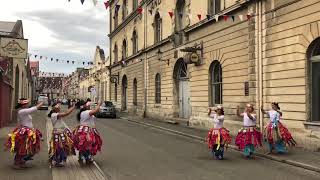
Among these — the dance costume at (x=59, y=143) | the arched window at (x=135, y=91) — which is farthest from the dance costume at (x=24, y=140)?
the arched window at (x=135, y=91)

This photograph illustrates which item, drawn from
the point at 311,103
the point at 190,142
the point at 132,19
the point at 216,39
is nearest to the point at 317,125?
the point at 311,103

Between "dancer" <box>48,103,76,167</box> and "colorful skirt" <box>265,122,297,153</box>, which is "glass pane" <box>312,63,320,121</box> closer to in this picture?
"colorful skirt" <box>265,122,297,153</box>

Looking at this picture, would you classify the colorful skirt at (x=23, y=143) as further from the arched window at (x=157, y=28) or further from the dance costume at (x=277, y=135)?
the arched window at (x=157, y=28)

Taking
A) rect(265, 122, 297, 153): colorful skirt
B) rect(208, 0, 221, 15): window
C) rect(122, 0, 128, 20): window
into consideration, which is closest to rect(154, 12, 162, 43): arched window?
rect(208, 0, 221, 15): window

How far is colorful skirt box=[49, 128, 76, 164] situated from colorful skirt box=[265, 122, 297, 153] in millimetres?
6142

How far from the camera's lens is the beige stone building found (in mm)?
16438

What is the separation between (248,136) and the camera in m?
14.1

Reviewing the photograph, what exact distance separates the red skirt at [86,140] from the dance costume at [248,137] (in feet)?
14.5

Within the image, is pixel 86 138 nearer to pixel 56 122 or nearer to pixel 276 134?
pixel 56 122

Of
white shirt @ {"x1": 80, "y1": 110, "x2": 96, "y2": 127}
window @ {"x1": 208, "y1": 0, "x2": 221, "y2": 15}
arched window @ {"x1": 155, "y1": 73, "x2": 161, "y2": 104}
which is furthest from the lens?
arched window @ {"x1": 155, "y1": 73, "x2": 161, "y2": 104}

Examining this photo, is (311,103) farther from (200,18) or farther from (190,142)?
(200,18)

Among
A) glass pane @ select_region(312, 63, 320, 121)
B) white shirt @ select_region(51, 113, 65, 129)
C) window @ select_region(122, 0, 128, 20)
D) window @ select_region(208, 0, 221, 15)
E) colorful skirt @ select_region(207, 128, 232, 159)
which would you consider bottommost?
colorful skirt @ select_region(207, 128, 232, 159)

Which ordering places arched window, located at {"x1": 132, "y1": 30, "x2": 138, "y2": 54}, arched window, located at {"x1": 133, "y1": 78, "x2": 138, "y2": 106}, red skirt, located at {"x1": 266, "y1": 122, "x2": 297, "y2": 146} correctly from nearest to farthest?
1. red skirt, located at {"x1": 266, "y1": 122, "x2": 297, "y2": 146}
2. arched window, located at {"x1": 133, "y1": 78, "x2": 138, "y2": 106}
3. arched window, located at {"x1": 132, "y1": 30, "x2": 138, "y2": 54}

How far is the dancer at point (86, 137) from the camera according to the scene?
12.0 meters
